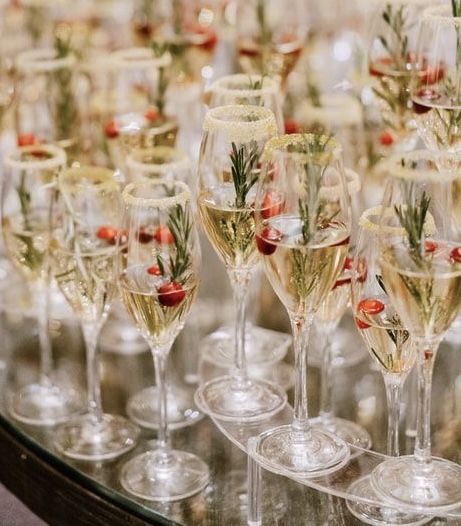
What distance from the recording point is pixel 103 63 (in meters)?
2.43

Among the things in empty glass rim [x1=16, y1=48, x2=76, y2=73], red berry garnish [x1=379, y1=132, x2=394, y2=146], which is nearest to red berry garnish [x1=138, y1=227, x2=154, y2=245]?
red berry garnish [x1=379, y1=132, x2=394, y2=146]

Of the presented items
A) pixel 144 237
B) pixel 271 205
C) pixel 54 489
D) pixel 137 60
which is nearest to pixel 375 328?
Result: pixel 271 205

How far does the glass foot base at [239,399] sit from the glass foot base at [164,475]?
0.08 metres

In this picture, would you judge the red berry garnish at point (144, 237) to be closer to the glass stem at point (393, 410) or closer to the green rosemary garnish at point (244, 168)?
the green rosemary garnish at point (244, 168)

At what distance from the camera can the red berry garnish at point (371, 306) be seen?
5.32 ft

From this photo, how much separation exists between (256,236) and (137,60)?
88 centimetres

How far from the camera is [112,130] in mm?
2287

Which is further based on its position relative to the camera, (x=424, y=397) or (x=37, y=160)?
(x=37, y=160)

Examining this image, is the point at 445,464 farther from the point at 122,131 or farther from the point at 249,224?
the point at 122,131

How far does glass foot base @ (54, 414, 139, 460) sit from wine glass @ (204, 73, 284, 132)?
527 millimetres

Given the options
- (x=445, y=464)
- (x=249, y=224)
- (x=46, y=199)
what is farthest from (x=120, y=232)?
(x=445, y=464)

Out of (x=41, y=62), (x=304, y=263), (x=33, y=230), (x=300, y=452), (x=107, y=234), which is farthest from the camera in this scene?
(x=41, y=62)

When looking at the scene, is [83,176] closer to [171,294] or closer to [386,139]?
[171,294]

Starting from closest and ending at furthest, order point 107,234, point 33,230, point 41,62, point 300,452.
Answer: point 300,452 → point 107,234 → point 33,230 → point 41,62
